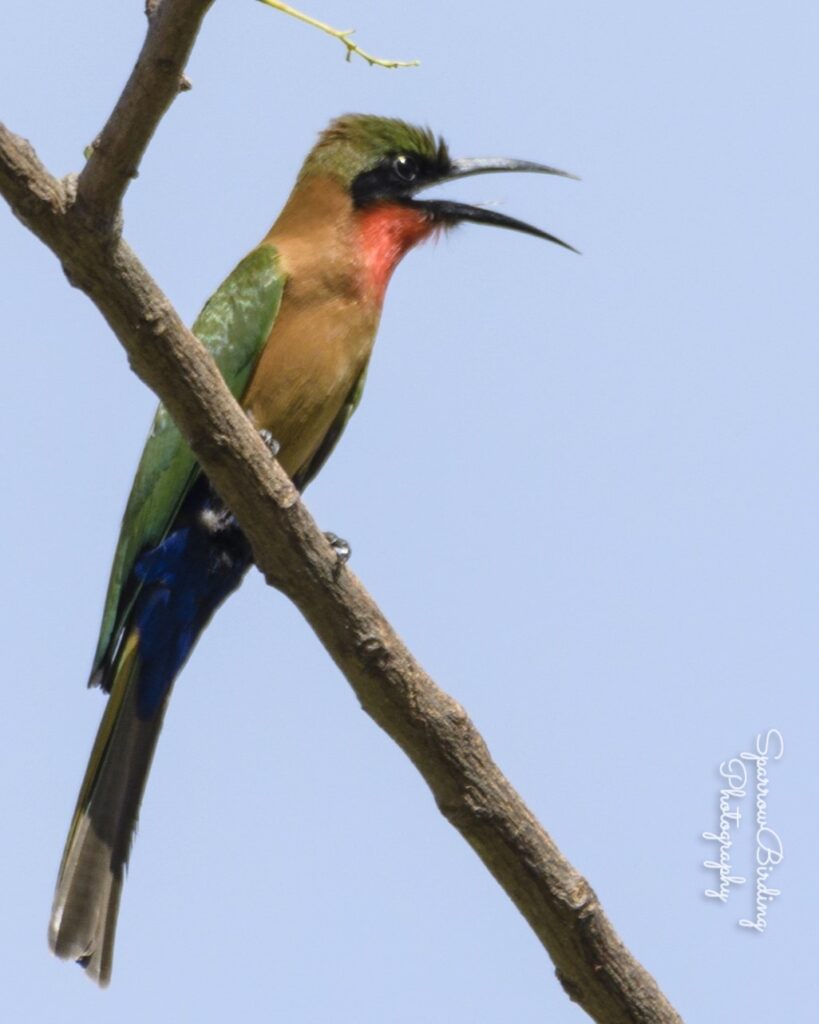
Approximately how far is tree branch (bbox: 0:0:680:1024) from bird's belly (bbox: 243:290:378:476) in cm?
117

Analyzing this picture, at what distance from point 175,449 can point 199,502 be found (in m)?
0.16

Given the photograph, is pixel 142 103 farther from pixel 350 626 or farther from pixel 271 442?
pixel 271 442

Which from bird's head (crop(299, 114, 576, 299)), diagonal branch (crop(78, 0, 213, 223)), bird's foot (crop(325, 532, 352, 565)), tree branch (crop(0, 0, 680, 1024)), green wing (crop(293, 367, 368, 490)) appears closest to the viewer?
diagonal branch (crop(78, 0, 213, 223))

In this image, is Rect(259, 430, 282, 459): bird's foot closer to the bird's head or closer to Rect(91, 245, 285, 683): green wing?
Rect(91, 245, 285, 683): green wing

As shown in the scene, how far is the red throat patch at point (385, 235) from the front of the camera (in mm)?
5074

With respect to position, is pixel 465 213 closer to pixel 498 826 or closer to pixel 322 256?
pixel 322 256

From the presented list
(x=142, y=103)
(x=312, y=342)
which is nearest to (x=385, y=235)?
(x=312, y=342)

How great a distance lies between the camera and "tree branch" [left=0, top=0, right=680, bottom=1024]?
314 cm

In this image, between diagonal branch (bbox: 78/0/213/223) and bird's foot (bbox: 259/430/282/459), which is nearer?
diagonal branch (bbox: 78/0/213/223)

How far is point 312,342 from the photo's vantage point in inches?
188

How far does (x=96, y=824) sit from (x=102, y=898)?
198 mm

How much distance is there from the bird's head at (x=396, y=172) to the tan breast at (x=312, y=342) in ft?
0.62

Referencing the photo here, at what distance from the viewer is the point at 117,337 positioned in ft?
10.6

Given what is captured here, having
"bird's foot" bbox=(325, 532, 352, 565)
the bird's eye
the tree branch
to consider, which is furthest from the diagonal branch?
the bird's eye
